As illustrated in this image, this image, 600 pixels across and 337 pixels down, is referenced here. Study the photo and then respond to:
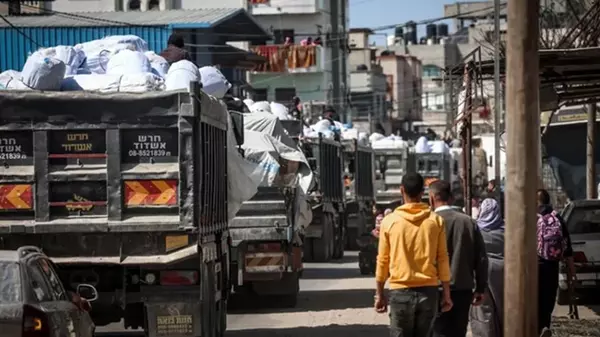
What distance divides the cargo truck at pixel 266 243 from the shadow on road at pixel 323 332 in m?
2.29

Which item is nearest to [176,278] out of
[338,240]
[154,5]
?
[338,240]

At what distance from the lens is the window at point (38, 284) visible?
9312 millimetres

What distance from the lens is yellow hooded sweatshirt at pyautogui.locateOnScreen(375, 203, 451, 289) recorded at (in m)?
9.71

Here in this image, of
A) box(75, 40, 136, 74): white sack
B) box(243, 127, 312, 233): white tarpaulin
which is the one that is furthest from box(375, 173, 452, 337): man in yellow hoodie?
box(243, 127, 312, 233): white tarpaulin

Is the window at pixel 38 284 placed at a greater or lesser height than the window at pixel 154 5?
lesser

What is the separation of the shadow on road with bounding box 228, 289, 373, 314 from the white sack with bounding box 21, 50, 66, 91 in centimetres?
697

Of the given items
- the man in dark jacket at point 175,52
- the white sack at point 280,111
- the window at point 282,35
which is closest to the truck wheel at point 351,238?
the white sack at point 280,111

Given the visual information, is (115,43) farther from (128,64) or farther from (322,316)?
(322,316)

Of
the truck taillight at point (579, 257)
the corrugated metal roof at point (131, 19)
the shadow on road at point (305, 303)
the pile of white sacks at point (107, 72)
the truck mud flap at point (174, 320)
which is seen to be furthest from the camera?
the corrugated metal roof at point (131, 19)

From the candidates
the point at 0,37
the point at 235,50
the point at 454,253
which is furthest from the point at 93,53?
the point at 235,50

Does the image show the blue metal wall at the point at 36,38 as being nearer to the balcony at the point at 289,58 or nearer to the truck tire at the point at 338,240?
the truck tire at the point at 338,240

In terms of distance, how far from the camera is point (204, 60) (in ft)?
160

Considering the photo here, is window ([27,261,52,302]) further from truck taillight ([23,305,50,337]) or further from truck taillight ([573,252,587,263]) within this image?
truck taillight ([573,252,587,263])

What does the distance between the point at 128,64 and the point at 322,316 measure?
5614mm
